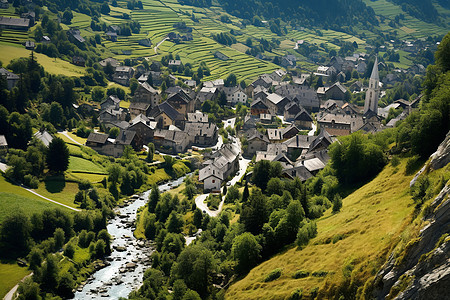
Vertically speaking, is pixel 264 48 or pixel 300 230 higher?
pixel 300 230

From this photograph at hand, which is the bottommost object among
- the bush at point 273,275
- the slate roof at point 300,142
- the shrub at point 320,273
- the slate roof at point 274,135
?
the slate roof at point 274,135

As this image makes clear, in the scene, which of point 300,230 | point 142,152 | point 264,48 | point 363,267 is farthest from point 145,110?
point 264,48

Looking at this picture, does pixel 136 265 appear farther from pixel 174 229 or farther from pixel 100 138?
pixel 100 138

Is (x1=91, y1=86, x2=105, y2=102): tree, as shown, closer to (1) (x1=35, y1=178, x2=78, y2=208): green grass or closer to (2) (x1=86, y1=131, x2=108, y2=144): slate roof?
(2) (x1=86, y1=131, x2=108, y2=144): slate roof

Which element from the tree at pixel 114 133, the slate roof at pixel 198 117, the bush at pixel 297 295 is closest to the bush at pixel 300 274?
the bush at pixel 297 295

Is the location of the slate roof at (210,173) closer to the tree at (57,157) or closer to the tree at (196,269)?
the tree at (57,157)

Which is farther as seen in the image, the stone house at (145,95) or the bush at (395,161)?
the stone house at (145,95)

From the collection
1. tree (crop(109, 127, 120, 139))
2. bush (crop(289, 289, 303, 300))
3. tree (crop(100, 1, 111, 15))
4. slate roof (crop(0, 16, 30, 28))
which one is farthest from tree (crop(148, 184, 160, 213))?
tree (crop(100, 1, 111, 15))
